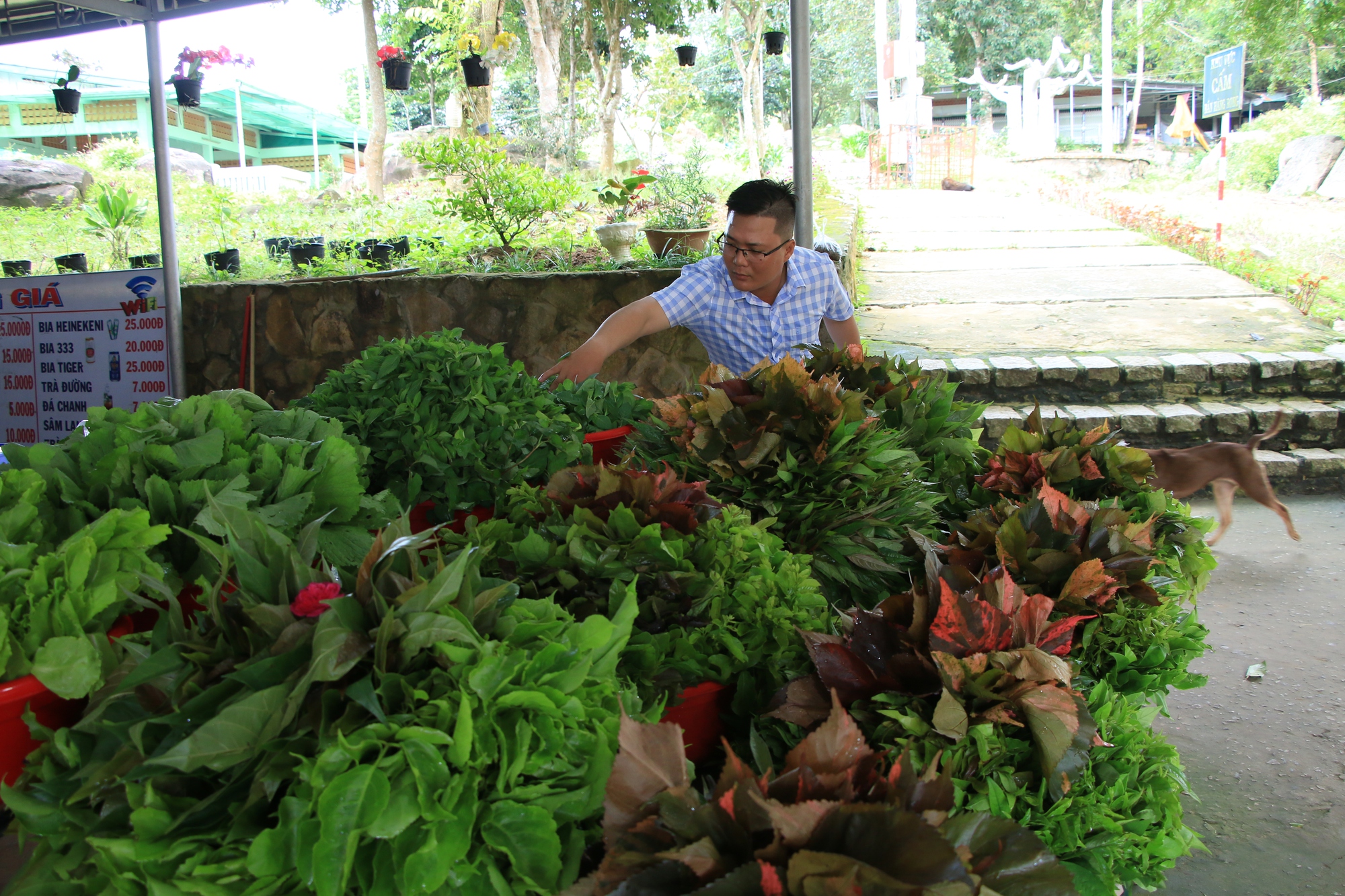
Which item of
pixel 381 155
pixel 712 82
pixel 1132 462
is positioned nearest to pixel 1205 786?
pixel 1132 462

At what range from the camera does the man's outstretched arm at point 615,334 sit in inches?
105

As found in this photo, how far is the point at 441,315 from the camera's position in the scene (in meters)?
5.23

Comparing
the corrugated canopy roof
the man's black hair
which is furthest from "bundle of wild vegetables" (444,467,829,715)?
the corrugated canopy roof

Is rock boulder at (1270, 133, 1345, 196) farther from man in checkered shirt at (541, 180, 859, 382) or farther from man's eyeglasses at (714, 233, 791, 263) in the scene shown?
man's eyeglasses at (714, 233, 791, 263)

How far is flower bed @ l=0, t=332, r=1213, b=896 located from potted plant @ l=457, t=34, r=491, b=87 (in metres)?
8.99

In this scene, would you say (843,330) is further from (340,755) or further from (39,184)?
(39,184)

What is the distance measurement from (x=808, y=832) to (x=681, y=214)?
20.2 feet

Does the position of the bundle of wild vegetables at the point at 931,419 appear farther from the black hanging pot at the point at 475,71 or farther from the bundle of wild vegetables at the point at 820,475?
the black hanging pot at the point at 475,71

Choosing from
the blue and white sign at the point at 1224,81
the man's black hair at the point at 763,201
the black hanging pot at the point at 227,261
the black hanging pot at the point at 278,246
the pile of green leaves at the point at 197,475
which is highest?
the blue and white sign at the point at 1224,81

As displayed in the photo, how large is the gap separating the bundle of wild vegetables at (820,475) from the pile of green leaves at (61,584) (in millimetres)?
839

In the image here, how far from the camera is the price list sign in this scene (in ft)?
14.0

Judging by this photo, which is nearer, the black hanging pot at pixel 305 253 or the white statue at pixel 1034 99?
the black hanging pot at pixel 305 253

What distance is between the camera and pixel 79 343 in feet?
14.1

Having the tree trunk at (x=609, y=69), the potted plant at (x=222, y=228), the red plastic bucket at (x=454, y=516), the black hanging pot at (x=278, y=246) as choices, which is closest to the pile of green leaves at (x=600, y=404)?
the red plastic bucket at (x=454, y=516)
